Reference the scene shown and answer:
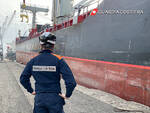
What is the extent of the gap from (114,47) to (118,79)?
1.38 meters

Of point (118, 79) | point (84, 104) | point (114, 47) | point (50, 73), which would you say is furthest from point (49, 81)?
point (114, 47)

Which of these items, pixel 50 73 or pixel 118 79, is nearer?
pixel 50 73

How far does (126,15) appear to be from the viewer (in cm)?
586

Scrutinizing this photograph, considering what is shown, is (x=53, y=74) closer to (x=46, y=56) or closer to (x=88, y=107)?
(x=46, y=56)

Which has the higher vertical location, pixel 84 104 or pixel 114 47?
pixel 114 47

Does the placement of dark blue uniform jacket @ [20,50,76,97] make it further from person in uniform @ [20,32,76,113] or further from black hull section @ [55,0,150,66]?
black hull section @ [55,0,150,66]

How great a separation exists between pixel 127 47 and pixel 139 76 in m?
1.27

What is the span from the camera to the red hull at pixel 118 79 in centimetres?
474

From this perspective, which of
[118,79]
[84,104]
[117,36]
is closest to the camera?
[84,104]

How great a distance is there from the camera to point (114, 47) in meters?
6.20

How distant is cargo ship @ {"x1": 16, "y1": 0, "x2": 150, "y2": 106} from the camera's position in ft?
16.5

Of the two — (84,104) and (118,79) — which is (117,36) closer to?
(118,79)

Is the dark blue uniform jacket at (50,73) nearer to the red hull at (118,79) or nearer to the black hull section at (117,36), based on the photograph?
the red hull at (118,79)

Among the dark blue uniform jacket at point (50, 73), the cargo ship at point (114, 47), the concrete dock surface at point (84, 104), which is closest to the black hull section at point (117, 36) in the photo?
the cargo ship at point (114, 47)
